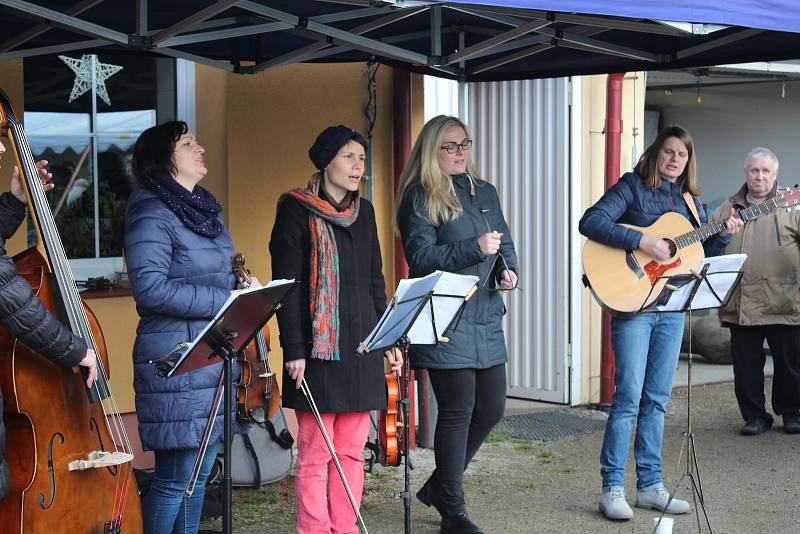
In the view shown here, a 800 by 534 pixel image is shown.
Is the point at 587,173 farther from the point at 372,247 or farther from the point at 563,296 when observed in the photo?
the point at 372,247

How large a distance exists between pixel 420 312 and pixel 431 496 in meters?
1.41

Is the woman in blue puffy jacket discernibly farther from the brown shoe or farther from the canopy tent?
the brown shoe

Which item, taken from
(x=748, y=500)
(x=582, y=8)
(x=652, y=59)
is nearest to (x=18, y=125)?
(x=582, y=8)

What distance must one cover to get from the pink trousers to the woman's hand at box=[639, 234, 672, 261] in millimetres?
1647

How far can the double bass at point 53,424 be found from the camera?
11.0 ft

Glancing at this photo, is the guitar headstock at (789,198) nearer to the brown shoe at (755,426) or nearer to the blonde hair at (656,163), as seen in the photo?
the blonde hair at (656,163)

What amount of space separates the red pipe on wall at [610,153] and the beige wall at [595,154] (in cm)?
8

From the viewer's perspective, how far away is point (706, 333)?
10523 mm

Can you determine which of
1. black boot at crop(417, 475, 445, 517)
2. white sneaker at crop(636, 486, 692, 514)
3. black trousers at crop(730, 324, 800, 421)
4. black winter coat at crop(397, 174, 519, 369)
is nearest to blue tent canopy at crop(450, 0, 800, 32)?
black winter coat at crop(397, 174, 519, 369)

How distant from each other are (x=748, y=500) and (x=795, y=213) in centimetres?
226

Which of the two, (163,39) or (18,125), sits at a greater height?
(163,39)

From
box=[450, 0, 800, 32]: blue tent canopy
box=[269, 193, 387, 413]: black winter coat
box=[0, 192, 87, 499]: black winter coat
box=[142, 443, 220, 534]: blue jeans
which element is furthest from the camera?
box=[269, 193, 387, 413]: black winter coat

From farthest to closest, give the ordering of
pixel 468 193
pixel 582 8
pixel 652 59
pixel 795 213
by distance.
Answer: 1. pixel 795 213
2. pixel 652 59
3. pixel 468 193
4. pixel 582 8

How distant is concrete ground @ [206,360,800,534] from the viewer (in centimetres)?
532
